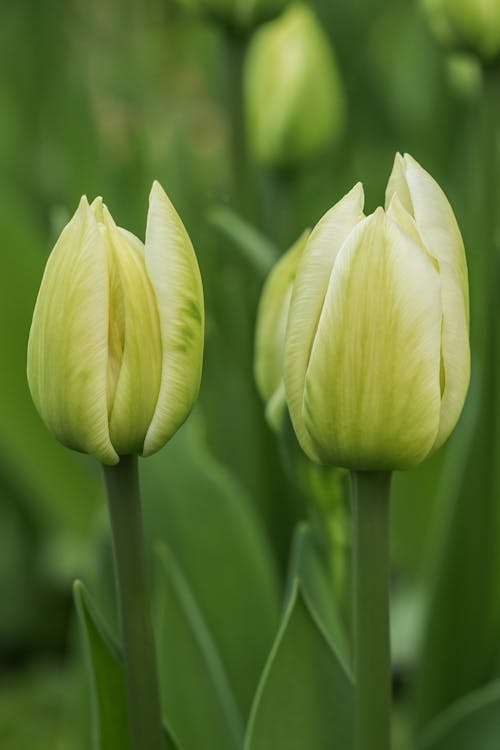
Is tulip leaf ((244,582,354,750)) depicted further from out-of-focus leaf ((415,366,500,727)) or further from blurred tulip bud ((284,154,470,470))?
out-of-focus leaf ((415,366,500,727))

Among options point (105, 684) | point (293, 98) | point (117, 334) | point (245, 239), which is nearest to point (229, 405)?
point (293, 98)

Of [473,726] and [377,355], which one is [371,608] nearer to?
[377,355]

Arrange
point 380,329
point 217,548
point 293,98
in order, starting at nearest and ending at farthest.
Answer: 1. point 380,329
2. point 217,548
3. point 293,98

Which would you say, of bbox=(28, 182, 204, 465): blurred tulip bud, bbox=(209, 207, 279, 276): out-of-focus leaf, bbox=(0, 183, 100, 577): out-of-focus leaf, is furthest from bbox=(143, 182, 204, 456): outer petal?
bbox=(0, 183, 100, 577): out-of-focus leaf

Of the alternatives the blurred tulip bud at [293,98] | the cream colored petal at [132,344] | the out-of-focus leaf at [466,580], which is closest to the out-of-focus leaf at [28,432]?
the blurred tulip bud at [293,98]

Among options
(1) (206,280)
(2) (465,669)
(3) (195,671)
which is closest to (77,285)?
(3) (195,671)

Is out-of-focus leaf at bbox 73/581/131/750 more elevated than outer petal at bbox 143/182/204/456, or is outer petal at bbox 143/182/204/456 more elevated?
outer petal at bbox 143/182/204/456
